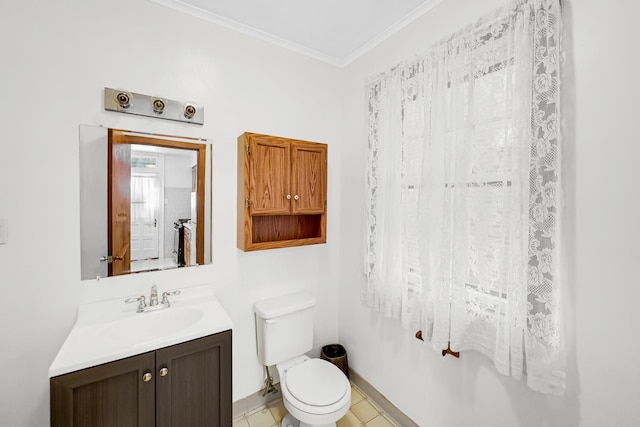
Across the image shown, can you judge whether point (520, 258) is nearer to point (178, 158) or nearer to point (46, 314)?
point (178, 158)

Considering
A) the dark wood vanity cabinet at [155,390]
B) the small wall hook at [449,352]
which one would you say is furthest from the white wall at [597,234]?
the dark wood vanity cabinet at [155,390]

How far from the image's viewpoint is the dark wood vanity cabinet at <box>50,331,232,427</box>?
108cm

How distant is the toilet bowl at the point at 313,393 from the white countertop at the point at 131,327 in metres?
0.56

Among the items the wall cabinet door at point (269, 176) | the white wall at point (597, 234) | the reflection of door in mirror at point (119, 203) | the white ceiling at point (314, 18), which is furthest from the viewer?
the wall cabinet door at point (269, 176)

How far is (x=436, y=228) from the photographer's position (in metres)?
1.46

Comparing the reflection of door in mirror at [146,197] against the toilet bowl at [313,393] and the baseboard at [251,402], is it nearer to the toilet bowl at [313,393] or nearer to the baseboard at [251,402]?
the toilet bowl at [313,393]

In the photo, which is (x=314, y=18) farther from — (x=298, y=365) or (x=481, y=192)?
(x=298, y=365)

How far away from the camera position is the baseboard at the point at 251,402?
6.12ft

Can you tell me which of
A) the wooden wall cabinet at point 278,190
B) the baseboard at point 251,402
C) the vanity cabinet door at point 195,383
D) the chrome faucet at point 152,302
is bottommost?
the baseboard at point 251,402

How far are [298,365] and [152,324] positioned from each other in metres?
0.90

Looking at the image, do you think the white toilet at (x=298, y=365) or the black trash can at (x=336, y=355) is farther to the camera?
the black trash can at (x=336, y=355)

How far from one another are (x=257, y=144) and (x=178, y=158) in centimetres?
47

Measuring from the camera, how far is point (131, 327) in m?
1.44

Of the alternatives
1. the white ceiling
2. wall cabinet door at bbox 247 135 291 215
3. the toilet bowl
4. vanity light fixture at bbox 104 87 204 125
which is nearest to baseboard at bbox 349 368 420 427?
the toilet bowl
